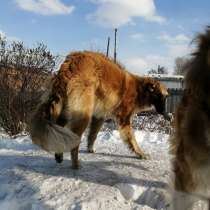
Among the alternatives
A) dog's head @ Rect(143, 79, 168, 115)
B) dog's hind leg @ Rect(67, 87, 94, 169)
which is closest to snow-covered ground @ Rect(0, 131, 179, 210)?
dog's hind leg @ Rect(67, 87, 94, 169)

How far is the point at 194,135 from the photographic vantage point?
3043 mm

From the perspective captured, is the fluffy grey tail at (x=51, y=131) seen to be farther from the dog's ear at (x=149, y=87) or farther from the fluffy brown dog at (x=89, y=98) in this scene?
the dog's ear at (x=149, y=87)

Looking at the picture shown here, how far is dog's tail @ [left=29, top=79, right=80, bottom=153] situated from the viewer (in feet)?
17.0

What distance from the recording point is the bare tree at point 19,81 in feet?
32.4

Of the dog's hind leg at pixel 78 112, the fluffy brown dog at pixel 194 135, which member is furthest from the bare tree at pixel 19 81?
the fluffy brown dog at pixel 194 135

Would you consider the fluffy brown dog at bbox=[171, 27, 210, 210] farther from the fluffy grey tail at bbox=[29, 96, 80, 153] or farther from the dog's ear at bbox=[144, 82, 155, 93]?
the dog's ear at bbox=[144, 82, 155, 93]

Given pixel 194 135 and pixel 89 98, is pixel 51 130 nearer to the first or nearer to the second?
pixel 89 98

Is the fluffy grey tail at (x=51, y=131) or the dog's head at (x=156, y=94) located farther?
the dog's head at (x=156, y=94)

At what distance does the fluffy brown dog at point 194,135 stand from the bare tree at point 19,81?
6669 mm

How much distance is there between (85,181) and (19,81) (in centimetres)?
529

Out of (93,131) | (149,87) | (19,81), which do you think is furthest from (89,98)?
(19,81)

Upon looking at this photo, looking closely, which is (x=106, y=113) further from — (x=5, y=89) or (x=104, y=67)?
(x=5, y=89)

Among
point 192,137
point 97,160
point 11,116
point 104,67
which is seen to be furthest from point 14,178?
point 11,116

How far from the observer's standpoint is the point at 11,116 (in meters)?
9.95
